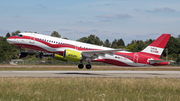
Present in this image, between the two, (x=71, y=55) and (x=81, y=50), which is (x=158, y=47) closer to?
(x=81, y=50)

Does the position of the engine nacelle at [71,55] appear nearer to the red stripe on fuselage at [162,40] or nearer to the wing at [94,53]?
the wing at [94,53]

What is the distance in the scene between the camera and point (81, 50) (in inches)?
1494

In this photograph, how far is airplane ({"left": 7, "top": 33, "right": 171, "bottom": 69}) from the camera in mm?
35625

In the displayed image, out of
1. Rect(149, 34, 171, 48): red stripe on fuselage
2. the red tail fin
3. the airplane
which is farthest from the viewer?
the red tail fin

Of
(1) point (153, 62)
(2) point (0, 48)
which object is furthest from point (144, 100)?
(2) point (0, 48)

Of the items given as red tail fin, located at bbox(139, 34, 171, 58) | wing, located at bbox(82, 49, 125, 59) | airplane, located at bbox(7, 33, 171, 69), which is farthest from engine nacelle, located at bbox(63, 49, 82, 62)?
red tail fin, located at bbox(139, 34, 171, 58)

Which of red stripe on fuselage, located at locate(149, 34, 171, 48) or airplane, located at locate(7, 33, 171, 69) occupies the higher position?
red stripe on fuselage, located at locate(149, 34, 171, 48)

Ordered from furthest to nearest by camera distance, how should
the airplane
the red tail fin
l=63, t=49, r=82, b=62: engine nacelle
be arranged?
1. the red tail fin
2. the airplane
3. l=63, t=49, r=82, b=62: engine nacelle

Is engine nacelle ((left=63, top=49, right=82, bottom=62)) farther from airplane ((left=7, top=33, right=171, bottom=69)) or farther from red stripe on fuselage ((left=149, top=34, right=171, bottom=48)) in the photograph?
red stripe on fuselage ((left=149, top=34, right=171, bottom=48))

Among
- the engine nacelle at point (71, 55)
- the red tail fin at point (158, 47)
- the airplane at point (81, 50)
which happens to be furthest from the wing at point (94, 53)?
the red tail fin at point (158, 47)

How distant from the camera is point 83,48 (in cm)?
3816

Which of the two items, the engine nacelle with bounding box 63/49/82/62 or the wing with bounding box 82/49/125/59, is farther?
the wing with bounding box 82/49/125/59

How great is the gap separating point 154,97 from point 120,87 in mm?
4070

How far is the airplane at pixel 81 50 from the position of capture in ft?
117
